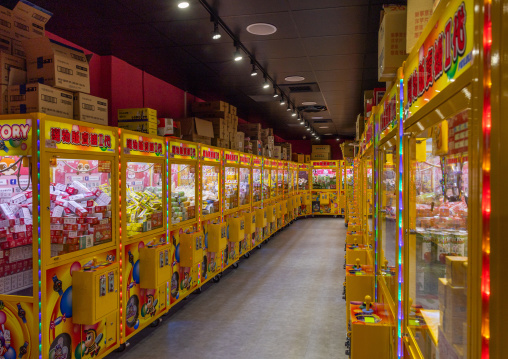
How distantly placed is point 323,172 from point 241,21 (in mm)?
11881

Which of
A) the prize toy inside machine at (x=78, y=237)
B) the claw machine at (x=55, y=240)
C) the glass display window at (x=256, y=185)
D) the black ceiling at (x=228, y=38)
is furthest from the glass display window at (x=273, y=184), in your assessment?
the claw machine at (x=55, y=240)

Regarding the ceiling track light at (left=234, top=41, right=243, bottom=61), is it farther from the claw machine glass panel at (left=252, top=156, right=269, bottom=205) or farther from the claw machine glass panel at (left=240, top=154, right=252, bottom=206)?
the claw machine glass panel at (left=252, top=156, right=269, bottom=205)

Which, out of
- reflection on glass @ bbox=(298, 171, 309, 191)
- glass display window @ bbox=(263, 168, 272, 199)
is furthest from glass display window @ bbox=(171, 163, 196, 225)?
reflection on glass @ bbox=(298, 171, 309, 191)

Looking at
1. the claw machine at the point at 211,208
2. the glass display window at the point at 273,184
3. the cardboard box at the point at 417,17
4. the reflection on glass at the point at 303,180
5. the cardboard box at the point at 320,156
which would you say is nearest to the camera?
the cardboard box at the point at 417,17

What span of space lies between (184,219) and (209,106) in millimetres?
2367

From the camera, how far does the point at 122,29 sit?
14.1ft

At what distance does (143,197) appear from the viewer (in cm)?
459

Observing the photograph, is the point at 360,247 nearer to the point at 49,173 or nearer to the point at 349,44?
the point at 349,44

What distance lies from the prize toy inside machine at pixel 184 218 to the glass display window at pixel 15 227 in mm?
1938

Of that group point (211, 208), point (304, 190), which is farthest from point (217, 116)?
point (304, 190)

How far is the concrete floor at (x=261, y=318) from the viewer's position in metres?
3.97

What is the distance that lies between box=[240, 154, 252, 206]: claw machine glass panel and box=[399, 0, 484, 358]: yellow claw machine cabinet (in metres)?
6.05

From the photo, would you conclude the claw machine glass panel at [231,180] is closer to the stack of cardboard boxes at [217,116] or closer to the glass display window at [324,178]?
the stack of cardboard boxes at [217,116]

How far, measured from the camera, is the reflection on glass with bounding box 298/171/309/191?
15451 millimetres
